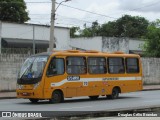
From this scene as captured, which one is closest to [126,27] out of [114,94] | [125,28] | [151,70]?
[125,28]

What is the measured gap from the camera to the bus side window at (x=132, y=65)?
27294mm

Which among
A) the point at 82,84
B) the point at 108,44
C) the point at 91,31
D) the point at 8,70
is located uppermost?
the point at 91,31

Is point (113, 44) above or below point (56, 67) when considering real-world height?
above

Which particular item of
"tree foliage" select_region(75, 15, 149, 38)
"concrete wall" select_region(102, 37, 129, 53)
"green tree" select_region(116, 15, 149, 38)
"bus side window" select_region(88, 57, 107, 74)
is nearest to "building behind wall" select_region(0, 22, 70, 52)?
"concrete wall" select_region(102, 37, 129, 53)

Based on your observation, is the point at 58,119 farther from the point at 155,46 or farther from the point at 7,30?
the point at 155,46

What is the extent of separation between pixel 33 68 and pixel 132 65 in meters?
7.51

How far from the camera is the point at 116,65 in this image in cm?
2648

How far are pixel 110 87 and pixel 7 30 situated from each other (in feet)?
83.6

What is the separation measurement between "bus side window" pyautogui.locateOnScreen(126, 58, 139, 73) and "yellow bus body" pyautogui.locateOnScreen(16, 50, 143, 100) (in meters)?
0.19

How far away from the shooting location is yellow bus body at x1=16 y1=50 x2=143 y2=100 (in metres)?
22.2

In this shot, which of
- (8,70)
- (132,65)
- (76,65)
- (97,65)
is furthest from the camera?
(8,70)

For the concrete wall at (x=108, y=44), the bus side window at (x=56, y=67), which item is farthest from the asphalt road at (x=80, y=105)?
the concrete wall at (x=108, y=44)

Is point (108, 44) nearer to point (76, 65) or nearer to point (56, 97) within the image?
point (76, 65)

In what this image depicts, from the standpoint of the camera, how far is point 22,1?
220 feet
